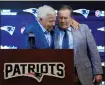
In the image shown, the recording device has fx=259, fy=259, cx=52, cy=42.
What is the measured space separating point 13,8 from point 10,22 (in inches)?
5.5

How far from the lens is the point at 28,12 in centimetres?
253

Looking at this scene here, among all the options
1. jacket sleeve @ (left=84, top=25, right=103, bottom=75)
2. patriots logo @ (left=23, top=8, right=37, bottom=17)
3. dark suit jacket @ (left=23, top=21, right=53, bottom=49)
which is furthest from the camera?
patriots logo @ (left=23, top=8, right=37, bottom=17)

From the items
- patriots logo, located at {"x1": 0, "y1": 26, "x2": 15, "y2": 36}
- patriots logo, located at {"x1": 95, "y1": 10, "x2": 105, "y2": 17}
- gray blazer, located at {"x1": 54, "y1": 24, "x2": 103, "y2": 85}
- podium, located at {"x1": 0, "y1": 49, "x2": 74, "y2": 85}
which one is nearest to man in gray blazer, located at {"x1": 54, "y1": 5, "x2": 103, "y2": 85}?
gray blazer, located at {"x1": 54, "y1": 24, "x2": 103, "y2": 85}

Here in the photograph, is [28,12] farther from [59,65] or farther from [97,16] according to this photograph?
[59,65]

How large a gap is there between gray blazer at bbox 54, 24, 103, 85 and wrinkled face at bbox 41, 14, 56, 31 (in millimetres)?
67

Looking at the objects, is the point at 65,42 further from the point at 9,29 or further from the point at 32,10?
the point at 9,29

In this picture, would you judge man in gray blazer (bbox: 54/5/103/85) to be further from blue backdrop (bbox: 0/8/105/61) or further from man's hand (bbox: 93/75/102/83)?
blue backdrop (bbox: 0/8/105/61)

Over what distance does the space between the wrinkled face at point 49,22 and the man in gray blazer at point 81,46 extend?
60 millimetres

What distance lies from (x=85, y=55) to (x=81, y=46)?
0.29 feet

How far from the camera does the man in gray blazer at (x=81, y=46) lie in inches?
90.9

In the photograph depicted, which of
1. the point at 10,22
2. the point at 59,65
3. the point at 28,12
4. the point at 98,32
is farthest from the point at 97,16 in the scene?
the point at 59,65

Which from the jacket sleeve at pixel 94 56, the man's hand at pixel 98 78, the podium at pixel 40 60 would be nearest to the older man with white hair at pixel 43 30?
the jacket sleeve at pixel 94 56

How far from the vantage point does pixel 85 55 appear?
232cm

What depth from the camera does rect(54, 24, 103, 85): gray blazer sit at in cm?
231
